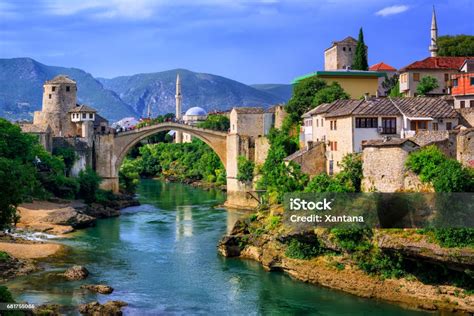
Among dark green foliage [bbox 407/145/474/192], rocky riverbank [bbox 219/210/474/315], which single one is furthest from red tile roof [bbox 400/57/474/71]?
rocky riverbank [bbox 219/210/474/315]

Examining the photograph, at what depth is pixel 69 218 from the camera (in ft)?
150

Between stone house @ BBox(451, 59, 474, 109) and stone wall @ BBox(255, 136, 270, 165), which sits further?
stone wall @ BBox(255, 136, 270, 165)

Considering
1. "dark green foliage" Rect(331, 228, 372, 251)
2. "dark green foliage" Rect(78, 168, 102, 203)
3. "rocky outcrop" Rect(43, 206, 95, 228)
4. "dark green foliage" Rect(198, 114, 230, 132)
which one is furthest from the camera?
"dark green foliage" Rect(198, 114, 230, 132)

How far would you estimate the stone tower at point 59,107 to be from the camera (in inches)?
2371

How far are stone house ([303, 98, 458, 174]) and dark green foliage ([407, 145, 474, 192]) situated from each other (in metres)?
5.54

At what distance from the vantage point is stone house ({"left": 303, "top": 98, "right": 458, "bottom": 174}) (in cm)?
3744

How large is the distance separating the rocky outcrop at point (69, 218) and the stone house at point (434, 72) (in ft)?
76.6

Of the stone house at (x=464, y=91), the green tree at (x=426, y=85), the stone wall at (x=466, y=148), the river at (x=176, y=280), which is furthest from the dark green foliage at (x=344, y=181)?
the green tree at (x=426, y=85)

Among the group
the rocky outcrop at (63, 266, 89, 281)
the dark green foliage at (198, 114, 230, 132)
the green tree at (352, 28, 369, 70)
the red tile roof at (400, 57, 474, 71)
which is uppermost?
the green tree at (352, 28, 369, 70)

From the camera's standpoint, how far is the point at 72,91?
201 feet

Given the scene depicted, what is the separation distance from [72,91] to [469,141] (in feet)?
126

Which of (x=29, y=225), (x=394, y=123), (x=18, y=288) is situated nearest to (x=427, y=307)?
(x=394, y=123)

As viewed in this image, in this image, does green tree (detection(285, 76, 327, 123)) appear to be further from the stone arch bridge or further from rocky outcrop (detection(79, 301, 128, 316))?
rocky outcrop (detection(79, 301, 128, 316))

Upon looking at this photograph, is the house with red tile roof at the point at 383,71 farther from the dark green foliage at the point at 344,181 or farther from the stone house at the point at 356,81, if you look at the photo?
the dark green foliage at the point at 344,181
